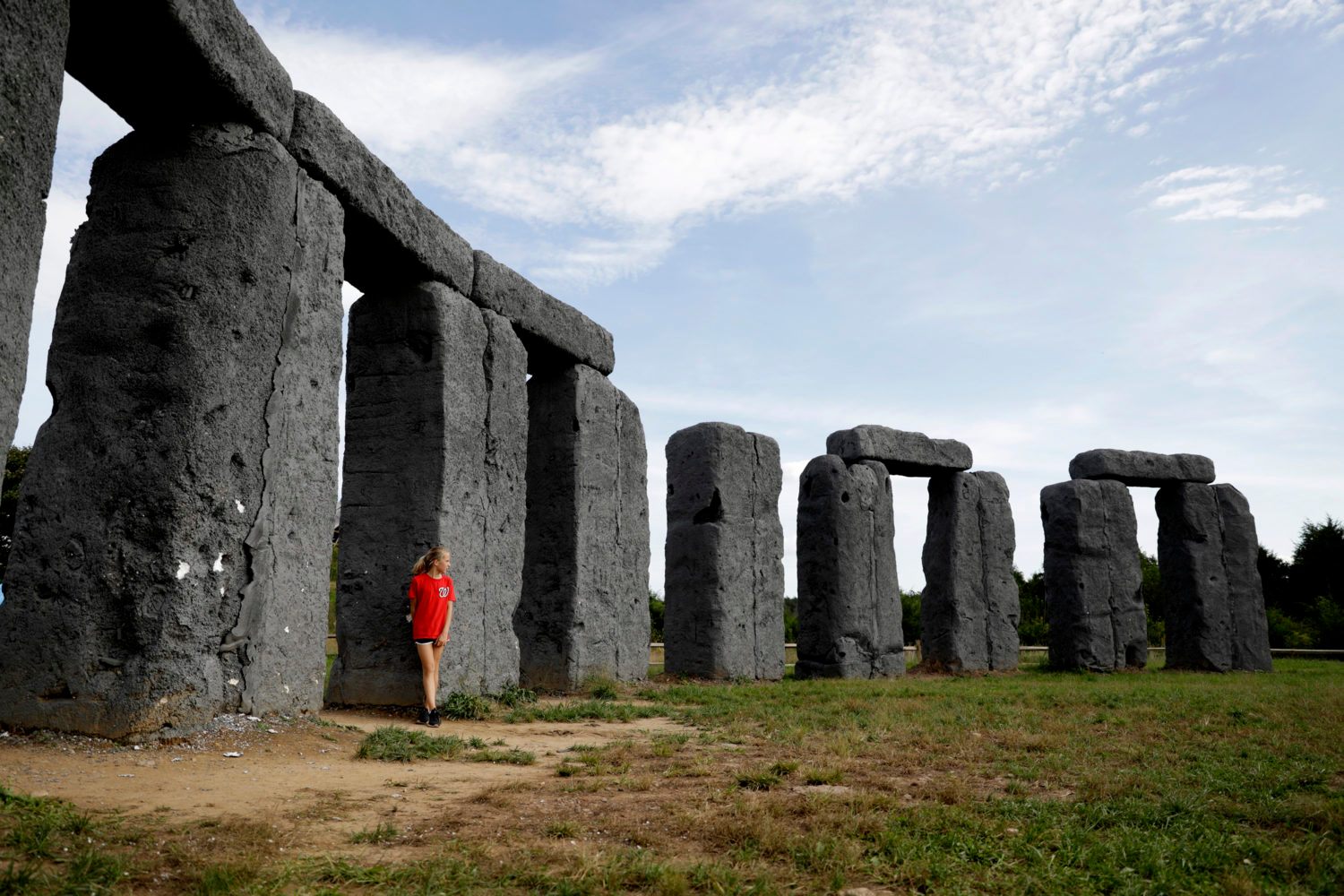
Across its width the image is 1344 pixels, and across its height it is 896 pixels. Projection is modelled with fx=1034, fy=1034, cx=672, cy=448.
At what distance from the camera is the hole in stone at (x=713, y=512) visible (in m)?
13.3

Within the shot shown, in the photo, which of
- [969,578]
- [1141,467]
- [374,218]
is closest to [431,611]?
[374,218]

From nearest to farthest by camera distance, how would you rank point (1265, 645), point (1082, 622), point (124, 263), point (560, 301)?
point (124, 263) → point (560, 301) → point (1082, 622) → point (1265, 645)

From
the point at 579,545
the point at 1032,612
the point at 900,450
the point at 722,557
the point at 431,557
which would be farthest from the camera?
the point at 1032,612

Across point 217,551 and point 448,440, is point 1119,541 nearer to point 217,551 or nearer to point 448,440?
point 448,440

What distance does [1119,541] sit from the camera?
1681 centimetres

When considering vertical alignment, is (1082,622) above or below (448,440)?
below

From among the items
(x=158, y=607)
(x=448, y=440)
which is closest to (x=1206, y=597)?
(x=448, y=440)

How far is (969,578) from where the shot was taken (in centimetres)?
1600

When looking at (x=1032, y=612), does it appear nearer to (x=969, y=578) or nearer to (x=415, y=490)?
(x=969, y=578)

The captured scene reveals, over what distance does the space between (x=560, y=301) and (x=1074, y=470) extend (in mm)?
10805

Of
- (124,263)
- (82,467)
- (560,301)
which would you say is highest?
(560,301)

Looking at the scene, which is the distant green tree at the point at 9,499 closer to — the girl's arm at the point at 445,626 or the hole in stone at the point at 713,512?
the hole in stone at the point at 713,512

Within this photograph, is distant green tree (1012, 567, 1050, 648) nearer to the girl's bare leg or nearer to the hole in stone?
the hole in stone

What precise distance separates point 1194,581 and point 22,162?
680 inches
